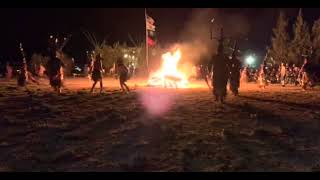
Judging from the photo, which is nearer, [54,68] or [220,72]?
[220,72]

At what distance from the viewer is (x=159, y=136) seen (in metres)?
12.2

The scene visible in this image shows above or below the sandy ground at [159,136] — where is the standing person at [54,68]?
above

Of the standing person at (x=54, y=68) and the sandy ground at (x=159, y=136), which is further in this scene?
the standing person at (x=54, y=68)

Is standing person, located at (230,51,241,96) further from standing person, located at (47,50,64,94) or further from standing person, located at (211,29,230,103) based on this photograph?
standing person, located at (47,50,64,94)

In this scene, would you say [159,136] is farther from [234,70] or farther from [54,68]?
[54,68]

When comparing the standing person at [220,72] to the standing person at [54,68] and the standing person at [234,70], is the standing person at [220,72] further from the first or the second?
the standing person at [54,68]

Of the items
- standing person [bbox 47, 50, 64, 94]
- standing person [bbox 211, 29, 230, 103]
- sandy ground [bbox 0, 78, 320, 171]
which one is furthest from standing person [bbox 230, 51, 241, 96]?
standing person [bbox 47, 50, 64, 94]

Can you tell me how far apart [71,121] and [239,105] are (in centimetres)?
647

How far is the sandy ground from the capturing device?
9914mm

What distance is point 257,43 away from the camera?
73562mm

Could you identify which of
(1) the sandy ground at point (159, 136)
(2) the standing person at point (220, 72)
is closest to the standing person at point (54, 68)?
(1) the sandy ground at point (159, 136)

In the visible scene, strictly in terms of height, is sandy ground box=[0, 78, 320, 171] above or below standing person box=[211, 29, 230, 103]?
below

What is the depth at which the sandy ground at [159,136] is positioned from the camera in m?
9.91

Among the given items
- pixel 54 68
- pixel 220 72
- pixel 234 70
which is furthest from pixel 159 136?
pixel 54 68
